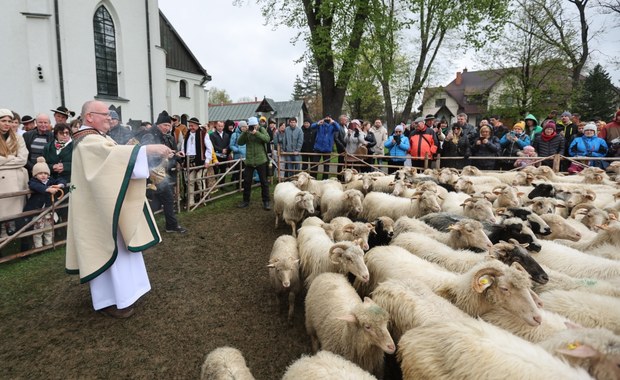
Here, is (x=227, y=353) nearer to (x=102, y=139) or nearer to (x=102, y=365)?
(x=102, y=365)

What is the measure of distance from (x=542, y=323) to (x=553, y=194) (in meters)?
4.47

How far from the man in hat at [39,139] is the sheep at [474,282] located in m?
6.06

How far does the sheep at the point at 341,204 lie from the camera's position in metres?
6.37

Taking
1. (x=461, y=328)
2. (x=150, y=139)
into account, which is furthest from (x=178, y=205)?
(x=461, y=328)

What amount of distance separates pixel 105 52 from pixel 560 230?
20.3 metres

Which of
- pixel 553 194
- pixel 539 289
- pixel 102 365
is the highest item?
pixel 553 194

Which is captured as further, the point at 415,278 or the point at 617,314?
the point at 415,278

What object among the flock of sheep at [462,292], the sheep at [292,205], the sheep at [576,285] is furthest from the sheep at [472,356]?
the sheep at [292,205]

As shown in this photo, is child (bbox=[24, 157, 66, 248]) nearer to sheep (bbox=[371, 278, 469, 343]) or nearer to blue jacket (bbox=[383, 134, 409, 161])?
sheep (bbox=[371, 278, 469, 343])

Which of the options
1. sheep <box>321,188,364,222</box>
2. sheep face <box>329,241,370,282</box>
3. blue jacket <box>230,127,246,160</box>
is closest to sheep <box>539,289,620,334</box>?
sheep face <box>329,241,370,282</box>

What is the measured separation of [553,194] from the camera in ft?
19.5

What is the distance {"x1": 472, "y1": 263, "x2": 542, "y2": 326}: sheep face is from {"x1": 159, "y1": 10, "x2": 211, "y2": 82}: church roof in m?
28.9

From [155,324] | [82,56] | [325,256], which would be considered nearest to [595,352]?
[325,256]

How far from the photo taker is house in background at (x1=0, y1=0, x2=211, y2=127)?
13.8 metres
